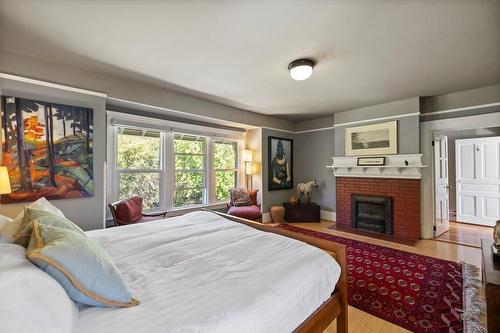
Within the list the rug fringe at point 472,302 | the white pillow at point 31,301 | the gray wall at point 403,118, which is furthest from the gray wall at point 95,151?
the gray wall at point 403,118

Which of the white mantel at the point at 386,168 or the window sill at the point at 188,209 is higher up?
the white mantel at the point at 386,168

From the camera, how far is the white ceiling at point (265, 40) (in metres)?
1.73

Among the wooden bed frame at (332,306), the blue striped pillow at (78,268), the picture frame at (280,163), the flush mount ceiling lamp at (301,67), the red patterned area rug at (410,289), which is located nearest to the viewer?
the blue striped pillow at (78,268)

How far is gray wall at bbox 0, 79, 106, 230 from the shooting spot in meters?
2.37

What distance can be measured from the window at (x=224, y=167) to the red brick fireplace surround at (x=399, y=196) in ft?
8.29

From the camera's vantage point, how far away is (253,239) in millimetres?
1783

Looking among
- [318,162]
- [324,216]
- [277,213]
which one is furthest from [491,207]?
[277,213]

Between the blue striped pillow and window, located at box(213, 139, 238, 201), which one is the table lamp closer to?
window, located at box(213, 139, 238, 201)

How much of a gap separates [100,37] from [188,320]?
245 centimetres

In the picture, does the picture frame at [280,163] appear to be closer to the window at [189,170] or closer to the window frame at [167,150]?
the window frame at [167,150]

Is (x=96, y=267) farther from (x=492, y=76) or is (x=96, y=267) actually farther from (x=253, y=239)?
(x=492, y=76)

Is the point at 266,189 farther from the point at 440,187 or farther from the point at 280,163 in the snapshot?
the point at 440,187

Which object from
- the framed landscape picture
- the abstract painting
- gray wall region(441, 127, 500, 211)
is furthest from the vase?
gray wall region(441, 127, 500, 211)

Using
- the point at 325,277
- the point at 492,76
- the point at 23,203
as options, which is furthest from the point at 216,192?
the point at 492,76
